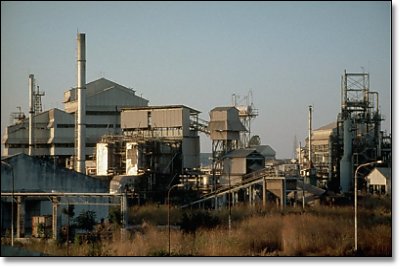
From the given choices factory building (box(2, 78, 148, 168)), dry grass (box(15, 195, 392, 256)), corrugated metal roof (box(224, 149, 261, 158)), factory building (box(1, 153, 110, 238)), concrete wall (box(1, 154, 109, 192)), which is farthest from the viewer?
factory building (box(2, 78, 148, 168))

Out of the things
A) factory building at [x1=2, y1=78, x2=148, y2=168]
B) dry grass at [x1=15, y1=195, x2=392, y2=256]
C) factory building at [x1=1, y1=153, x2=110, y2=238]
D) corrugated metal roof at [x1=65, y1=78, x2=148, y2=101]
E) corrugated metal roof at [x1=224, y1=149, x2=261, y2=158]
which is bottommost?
dry grass at [x1=15, y1=195, x2=392, y2=256]

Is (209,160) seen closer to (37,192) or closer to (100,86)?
(100,86)

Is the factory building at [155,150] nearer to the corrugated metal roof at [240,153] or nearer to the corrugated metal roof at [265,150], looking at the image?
the corrugated metal roof at [240,153]

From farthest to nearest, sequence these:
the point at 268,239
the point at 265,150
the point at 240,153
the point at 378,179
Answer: the point at 265,150 < the point at 240,153 < the point at 378,179 < the point at 268,239

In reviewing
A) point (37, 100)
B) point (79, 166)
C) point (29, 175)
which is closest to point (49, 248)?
point (29, 175)

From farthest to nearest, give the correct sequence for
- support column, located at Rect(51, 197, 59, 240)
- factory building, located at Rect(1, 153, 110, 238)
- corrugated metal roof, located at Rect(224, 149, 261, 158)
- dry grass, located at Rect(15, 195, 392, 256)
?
corrugated metal roof, located at Rect(224, 149, 261, 158) → factory building, located at Rect(1, 153, 110, 238) → support column, located at Rect(51, 197, 59, 240) → dry grass, located at Rect(15, 195, 392, 256)

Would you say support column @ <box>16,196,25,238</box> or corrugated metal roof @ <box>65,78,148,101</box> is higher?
corrugated metal roof @ <box>65,78,148,101</box>

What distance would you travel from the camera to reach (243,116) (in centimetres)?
2888

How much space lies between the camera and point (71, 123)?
31.1 metres

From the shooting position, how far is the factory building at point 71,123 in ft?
101

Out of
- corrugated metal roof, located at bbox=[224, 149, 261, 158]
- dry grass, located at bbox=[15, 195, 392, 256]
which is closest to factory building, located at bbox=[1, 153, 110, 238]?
dry grass, located at bbox=[15, 195, 392, 256]

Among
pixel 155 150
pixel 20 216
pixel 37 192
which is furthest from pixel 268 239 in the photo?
pixel 155 150

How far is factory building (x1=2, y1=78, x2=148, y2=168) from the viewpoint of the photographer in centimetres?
3064

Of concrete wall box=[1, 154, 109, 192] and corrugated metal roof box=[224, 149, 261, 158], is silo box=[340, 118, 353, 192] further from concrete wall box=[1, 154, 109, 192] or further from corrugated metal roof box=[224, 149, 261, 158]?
concrete wall box=[1, 154, 109, 192]
